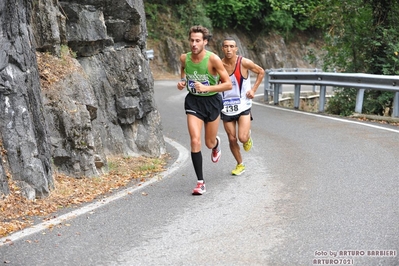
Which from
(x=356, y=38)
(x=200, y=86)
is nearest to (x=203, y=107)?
(x=200, y=86)

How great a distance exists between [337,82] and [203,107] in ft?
30.7

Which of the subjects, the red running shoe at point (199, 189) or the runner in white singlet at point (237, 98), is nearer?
the red running shoe at point (199, 189)

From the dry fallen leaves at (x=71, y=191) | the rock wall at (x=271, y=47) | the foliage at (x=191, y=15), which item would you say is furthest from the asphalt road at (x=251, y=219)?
the rock wall at (x=271, y=47)

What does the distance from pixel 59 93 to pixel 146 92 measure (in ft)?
8.72

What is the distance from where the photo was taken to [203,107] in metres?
8.57

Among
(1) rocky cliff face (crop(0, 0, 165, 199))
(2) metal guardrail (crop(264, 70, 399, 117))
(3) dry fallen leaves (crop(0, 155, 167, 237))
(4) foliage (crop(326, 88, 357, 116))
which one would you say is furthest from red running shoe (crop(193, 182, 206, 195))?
(4) foliage (crop(326, 88, 357, 116))

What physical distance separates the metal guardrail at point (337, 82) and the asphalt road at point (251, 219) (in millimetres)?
4349

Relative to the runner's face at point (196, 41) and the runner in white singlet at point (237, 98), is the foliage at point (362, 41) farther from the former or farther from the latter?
the runner's face at point (196, 41)

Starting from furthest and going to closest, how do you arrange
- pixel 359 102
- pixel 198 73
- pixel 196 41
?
pixel 359 102 < pixel 198 73 < pixel 196 41

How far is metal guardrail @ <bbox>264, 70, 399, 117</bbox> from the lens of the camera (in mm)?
15047

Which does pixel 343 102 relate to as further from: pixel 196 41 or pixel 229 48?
pixel 196 41

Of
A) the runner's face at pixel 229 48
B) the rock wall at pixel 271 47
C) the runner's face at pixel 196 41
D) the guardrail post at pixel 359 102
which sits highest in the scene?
the runner's face at pixel 196 41

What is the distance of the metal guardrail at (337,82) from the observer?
15047 millimetres

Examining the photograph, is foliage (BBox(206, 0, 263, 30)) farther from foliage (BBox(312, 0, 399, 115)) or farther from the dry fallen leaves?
the dry fallen leaves
